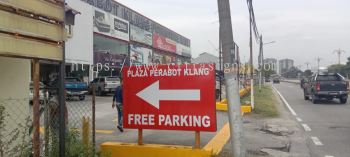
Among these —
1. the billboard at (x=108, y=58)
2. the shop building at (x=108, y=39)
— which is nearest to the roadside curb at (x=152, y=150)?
the shop building at (x=108, y=39)

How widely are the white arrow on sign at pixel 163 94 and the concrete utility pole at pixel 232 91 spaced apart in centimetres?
117

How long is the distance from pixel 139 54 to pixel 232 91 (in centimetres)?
4584

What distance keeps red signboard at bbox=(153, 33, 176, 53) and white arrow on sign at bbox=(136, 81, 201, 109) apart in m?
52.3

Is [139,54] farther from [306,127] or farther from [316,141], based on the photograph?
[316,141]

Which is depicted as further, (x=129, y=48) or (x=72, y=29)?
(x=129, y=48)

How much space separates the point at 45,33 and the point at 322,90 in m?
24.0

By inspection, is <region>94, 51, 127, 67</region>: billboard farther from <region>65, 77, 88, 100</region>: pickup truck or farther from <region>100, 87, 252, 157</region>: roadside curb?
<region>100, 87, 252, 157</region>: roadside curb

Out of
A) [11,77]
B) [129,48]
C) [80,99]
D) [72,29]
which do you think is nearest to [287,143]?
[11,77]

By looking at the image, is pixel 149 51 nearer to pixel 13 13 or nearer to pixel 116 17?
pixel 116 17

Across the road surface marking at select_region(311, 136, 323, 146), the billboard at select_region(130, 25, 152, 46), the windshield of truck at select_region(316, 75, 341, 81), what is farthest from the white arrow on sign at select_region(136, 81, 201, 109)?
the billboard at select_region(130, 25, 152, 46)

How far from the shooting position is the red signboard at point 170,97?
8.26 metres

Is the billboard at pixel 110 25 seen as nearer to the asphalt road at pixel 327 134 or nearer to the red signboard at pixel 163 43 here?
the red signboard at pixel 163 43

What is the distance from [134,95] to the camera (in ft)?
29.0

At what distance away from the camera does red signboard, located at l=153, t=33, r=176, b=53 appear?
61.7 metres
